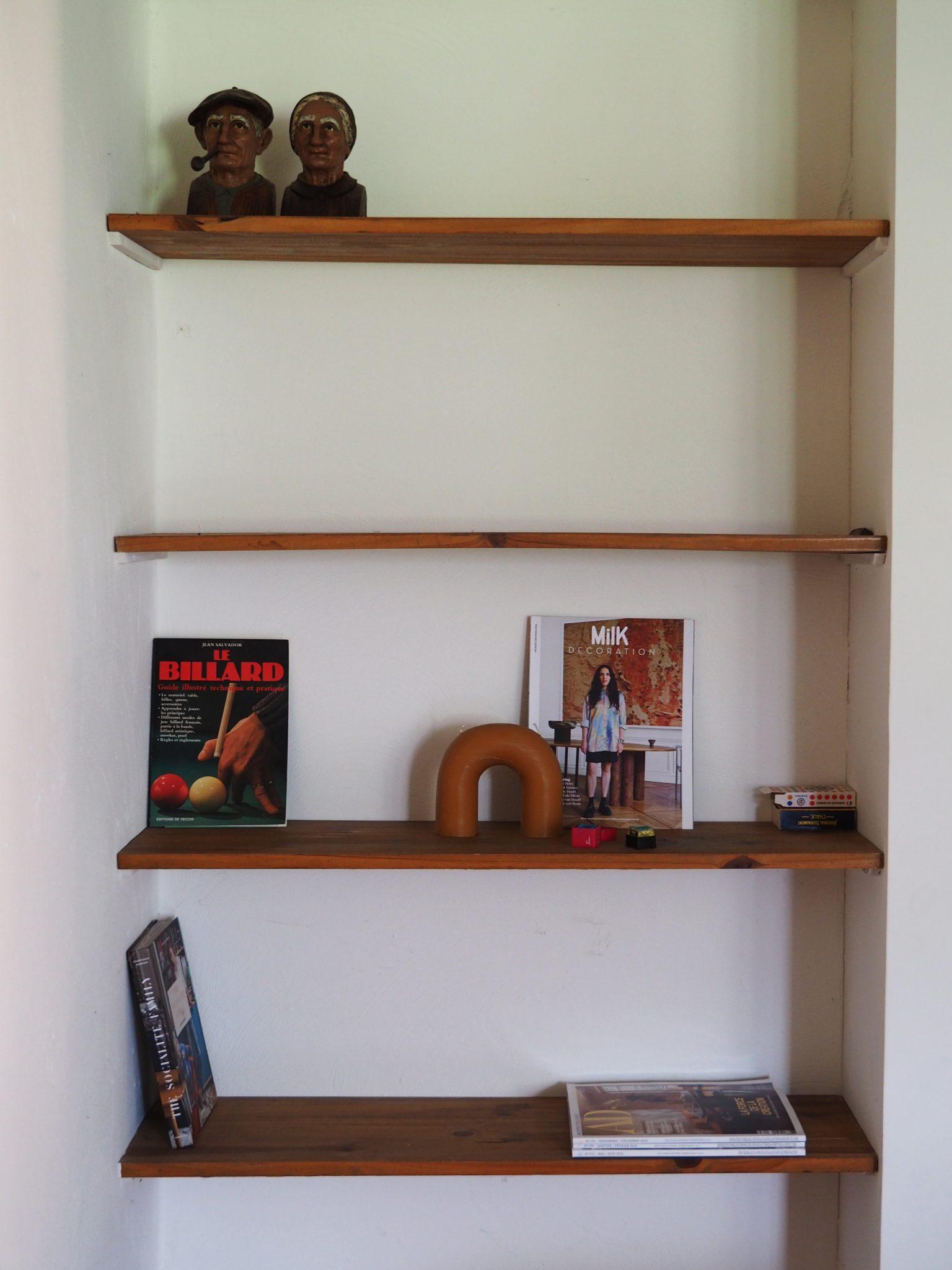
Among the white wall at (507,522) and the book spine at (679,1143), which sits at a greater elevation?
the white wall at (507,522)

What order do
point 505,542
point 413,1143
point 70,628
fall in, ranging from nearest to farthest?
point 70,628 → point 505,542 → point 413,1143

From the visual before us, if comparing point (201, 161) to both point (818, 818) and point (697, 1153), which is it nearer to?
point (818, 818)

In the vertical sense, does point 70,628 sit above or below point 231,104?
below

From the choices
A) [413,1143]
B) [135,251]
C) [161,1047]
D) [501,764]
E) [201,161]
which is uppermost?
[201,161]

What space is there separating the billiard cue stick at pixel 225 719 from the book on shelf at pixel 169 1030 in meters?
0.30

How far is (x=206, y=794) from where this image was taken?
69.5 inches

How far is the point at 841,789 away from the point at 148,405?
130cm

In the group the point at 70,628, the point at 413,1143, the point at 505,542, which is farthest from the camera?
the point at 413,1143

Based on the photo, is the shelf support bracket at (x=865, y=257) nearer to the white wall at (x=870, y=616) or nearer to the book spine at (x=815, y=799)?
the white wall at (x=870, y=616)

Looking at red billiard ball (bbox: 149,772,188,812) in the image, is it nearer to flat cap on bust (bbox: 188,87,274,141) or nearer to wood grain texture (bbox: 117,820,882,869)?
wood grain texture (bbox: 117,820,882,869)

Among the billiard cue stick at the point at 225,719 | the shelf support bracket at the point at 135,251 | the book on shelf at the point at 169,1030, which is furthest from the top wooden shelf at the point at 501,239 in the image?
the book on shelf at the point at 169,1030

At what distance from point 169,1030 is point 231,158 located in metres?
1.33

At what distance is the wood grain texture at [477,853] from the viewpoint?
1593 millimetres

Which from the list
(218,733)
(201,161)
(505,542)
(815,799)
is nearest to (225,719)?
(218,733)
